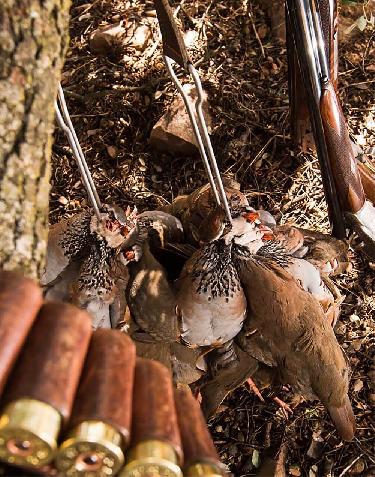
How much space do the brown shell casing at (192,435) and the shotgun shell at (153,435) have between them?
0.08 ft

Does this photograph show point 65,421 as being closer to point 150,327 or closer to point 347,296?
point 150,327

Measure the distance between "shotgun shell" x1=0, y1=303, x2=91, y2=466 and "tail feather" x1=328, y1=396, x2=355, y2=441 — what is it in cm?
100

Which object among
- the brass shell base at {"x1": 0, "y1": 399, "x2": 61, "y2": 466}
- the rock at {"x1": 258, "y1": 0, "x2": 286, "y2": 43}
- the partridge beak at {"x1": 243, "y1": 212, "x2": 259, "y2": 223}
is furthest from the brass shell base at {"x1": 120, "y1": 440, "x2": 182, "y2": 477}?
the rock at {"x1": 258, "y1": 0, "x2": 286, "y2": 43}

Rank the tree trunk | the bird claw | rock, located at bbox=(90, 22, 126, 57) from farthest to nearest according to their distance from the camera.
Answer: rock, located at bbox=(90, 22, 126, 57)
the bird claw
the tree trunk

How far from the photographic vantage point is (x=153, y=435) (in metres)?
0.78

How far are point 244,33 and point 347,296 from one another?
1.23m

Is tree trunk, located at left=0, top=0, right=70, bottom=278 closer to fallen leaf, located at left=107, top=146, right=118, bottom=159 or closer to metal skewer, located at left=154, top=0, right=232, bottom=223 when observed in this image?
metal skewer, located at left=154, top=0, right=232, bottom=223

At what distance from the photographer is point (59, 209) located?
2.24 metres

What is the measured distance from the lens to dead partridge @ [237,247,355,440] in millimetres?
1509

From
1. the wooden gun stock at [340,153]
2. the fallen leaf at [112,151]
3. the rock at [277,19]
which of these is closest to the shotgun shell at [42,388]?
the wooden gun stock at [340,153]

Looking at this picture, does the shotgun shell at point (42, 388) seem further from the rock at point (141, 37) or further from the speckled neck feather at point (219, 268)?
the rock at point (141, 37)

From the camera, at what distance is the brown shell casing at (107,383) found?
767 millimetres

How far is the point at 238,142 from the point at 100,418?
68.4 inches

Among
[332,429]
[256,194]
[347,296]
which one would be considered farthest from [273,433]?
[256,194]
